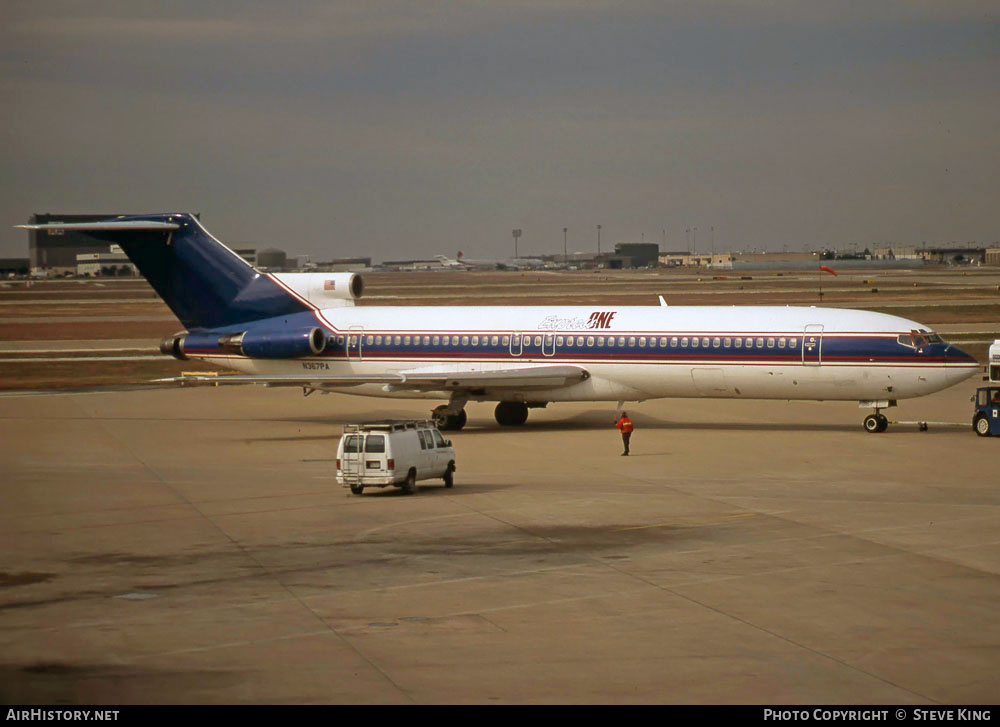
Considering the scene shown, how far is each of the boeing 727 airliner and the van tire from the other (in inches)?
432

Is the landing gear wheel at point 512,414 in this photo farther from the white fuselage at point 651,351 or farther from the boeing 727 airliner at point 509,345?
the white fuselage at point 651,351

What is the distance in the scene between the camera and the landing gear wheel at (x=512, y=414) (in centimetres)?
4450

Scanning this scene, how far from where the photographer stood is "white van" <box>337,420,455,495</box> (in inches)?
1174

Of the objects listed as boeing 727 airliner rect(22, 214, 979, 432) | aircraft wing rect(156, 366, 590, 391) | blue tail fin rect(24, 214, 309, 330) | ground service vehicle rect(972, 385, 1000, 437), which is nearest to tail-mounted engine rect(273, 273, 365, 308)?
boeing 727 airliner rect(22, 214, 979, 432)

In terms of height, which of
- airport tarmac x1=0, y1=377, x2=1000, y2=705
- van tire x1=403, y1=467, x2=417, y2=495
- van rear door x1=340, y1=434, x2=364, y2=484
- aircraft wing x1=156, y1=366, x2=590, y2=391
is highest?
aircraft wing x1=156, y1=366, x2=590, y2=391

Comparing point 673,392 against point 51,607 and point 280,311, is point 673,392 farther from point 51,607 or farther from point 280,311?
point 51,607

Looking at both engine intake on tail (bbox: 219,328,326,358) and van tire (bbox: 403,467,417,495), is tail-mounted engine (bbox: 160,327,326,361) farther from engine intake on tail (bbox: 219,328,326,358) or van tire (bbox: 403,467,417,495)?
van tire (bbox: 403,467,417,495)

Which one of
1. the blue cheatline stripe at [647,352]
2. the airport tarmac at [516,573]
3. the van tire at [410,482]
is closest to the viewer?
the airport tarmac at [516,573]

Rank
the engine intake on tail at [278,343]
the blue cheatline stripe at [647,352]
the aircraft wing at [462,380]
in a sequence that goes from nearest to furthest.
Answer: the blue cheatline stripe at [647,352], the aircraft wing at [462,380], the engine intake on tail at [278,343]

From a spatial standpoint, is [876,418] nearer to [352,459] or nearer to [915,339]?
[915,339]

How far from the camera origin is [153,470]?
34.7m

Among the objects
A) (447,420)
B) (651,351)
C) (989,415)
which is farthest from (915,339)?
(447,420)

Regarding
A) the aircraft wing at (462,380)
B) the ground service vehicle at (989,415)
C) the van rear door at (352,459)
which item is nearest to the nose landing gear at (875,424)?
the ground service vehicle at (989,415)

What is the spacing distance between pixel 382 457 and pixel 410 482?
1112 millimetres
